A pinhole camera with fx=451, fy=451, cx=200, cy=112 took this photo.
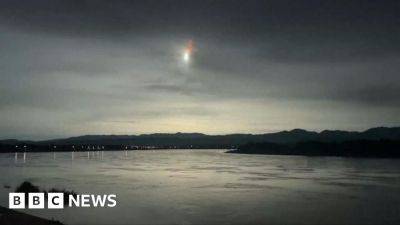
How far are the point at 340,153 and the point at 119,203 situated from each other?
6812 inches

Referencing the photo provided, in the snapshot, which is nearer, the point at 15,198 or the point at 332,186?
the point at 15,198

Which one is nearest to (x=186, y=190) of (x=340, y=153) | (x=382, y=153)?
(x=382, y=153)

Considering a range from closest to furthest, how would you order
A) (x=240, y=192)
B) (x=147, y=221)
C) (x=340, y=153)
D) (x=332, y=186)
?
(x=147, y=221) → (x=240, y=192) → (x=332, y=186) → (x=340, y=153)

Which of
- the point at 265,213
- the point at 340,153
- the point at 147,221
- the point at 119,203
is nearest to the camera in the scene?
the point at 147,221

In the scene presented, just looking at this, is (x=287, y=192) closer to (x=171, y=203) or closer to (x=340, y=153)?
(x=171, y=203)

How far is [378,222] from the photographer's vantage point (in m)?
33.3

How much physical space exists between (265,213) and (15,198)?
2145 centimetres

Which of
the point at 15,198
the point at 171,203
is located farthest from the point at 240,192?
→ the point at 15,198

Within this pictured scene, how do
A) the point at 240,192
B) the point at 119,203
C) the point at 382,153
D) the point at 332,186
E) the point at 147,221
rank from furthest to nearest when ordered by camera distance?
the point at 382,153 < the point at 332,186 < the point at 240,192 < the point at 119,203 < the point at 147,221

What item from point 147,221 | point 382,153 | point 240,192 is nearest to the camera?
point 147,221

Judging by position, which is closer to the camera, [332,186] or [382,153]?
[332,186]

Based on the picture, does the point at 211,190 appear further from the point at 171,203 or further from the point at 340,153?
the point at 340,153

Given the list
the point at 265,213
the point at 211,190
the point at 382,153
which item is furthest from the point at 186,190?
the point at 382,153

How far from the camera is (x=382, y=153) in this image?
179875 millimetres
